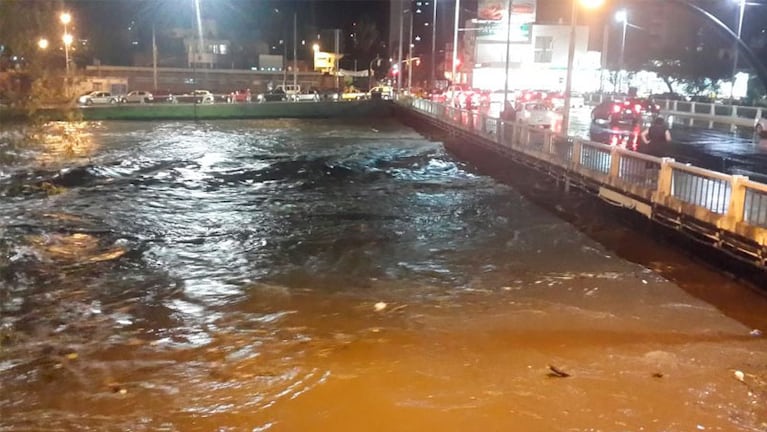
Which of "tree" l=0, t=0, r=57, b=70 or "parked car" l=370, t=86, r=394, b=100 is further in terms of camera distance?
"parked car" l=370, t=86, r=394, b=100

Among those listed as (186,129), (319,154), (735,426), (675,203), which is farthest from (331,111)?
(735,426)

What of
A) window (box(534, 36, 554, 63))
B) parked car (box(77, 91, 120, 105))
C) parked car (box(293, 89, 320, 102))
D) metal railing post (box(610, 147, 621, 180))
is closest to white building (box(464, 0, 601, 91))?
window (box(534, 36, 554, 63))

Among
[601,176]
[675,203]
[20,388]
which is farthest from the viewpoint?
[601,176]

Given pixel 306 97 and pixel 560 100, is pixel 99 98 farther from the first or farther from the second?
pixel 560 100

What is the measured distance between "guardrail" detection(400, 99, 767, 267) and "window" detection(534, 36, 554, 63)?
5249cm

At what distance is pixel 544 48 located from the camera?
2945 inches

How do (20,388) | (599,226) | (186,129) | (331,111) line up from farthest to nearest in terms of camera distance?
(331,111), (186,129), (599,226), (20,388)

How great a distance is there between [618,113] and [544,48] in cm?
4265

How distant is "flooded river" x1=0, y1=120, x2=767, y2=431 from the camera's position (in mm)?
7418

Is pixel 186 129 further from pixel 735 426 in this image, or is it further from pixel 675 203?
pixel 735 426

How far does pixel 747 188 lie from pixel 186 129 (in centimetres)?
3960

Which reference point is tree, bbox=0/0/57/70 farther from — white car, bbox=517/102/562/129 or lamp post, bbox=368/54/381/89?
lamp post, bbox=368/54/381/89

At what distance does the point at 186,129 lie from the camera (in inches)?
1836

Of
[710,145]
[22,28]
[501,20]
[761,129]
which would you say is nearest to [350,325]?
[22,28]
